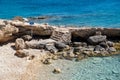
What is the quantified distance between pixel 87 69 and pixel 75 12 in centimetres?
3140

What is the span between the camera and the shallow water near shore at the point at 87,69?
2683cm

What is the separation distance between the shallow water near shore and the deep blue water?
49.9ft

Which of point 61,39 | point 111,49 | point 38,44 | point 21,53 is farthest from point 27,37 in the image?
point 111,49

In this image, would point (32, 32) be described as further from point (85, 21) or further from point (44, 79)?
point (85, 21)

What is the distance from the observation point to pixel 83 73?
27.5 metres

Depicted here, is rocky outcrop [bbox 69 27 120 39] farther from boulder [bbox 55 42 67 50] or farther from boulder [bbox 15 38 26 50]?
boulder [bbox 15 38 26 50]

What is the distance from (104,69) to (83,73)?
7.12 feet

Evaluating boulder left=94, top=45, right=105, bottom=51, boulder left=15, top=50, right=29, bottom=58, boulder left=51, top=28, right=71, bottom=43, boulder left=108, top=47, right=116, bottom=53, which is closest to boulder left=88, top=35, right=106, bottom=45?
boulder left=94, top=45, right=105, bottom=51

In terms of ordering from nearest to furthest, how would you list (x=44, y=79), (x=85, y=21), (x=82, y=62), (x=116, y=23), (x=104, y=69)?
(x=44, y=79) → (x=104, y=69) → (x=82, y=62) → (x=116, y=23) → (x=85, y=21)

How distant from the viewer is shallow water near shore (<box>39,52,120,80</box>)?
26.8 meters

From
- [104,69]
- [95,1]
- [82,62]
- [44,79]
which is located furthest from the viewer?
[95,1]

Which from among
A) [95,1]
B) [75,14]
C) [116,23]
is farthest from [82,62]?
[95,1]

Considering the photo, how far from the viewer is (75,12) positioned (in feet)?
193

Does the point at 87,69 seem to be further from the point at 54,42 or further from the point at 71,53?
the point at 54,42
